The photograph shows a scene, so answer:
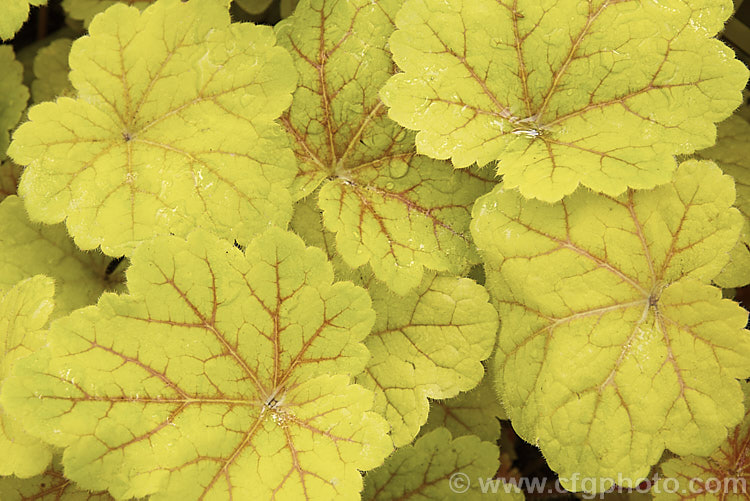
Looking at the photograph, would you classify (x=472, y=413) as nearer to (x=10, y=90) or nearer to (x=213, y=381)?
(x=213, y=381)

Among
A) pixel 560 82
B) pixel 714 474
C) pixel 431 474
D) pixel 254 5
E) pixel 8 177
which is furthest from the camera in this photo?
pixel 254 5

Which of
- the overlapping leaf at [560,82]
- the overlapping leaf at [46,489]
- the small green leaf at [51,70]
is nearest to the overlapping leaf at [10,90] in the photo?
the small green leaf at [51,70]

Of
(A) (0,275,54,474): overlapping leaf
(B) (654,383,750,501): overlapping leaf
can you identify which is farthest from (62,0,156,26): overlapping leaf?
(B) (654,383,750,501): overlapping leaf

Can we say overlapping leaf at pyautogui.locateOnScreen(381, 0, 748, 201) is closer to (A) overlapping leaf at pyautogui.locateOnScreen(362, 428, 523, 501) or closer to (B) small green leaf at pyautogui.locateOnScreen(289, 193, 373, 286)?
(B) small green leaf at pyautogui.locateOnScreen(289, 193, 373, 286)

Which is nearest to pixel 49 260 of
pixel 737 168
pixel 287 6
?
pixel 287 6

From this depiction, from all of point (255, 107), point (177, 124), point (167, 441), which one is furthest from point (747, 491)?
point (177, 124)

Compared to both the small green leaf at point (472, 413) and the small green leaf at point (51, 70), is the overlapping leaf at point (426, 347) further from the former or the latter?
the small green leaf at point (51, 70)

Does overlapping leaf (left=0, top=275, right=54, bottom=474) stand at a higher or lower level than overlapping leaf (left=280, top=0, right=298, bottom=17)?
lower
